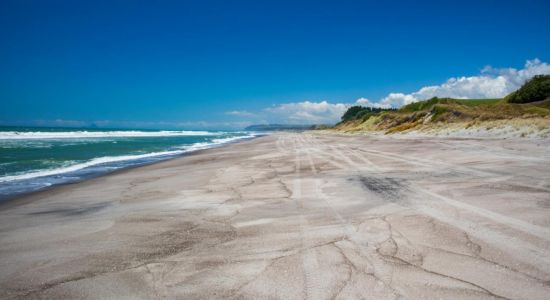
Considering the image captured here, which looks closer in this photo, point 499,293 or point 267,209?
point 499,293

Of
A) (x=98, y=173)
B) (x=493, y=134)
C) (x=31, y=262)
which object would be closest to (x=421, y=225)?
(x=31, y=262)

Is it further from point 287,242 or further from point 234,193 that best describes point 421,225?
point 234,193

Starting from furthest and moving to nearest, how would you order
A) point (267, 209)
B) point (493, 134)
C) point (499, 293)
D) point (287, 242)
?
1. point (493, 134)
2. point (267, 209)
3. point (287, 242)
4. point (499, 293)

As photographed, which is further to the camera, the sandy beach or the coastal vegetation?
the coastal vegetation

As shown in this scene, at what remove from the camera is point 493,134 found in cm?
2350

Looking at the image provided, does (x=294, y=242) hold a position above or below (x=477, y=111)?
below

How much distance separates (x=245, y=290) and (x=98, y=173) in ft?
42.5

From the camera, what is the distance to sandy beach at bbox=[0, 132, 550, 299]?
3211mm

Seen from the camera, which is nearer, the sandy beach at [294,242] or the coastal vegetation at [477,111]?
the sandy beach at [294,242]

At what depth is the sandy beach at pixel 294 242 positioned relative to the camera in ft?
10.5

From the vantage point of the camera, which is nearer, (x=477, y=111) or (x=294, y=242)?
(x=294, y=242)

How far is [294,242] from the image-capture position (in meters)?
4.34

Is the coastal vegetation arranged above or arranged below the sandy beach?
above

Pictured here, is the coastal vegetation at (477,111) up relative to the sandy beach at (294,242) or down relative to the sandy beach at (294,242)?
up
